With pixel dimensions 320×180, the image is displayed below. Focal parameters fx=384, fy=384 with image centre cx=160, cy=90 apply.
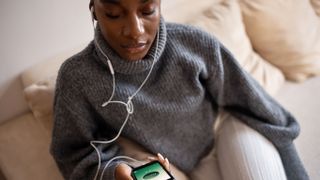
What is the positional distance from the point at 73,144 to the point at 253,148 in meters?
0.45

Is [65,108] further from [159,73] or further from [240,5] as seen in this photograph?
[240,5]

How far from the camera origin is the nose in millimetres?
729

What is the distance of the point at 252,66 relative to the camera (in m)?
1.30

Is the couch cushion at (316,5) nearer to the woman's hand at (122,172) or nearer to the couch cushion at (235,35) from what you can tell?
the couch cushion at (235,35)

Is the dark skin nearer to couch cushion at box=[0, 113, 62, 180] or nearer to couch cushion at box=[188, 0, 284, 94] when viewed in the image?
couch cushion at box=[0, 113, 62, 180]

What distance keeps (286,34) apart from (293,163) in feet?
1.60

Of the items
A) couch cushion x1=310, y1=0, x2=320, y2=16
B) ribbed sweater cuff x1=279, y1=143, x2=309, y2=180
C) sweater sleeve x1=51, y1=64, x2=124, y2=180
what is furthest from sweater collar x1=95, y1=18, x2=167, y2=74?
couch cushion x1=310, y1=0, x2=320, y2=16

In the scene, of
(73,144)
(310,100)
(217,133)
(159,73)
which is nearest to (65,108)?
(73,144)

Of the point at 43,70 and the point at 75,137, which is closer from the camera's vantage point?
the point at 75,137

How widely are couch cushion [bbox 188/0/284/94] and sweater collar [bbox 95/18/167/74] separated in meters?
0.33

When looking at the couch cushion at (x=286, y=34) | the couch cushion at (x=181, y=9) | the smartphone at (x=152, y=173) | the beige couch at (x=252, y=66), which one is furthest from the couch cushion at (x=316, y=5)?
the smartphone at (x=152, y=173)

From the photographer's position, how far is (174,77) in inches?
36.1

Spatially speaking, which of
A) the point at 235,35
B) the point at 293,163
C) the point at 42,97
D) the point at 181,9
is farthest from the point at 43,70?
the point at 293,163

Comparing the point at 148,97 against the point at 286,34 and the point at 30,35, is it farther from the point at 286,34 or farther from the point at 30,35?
the point at 286,34
